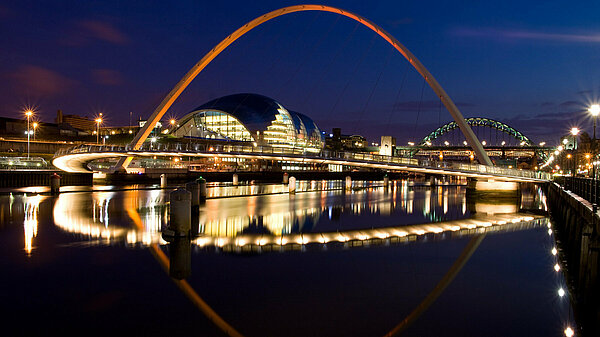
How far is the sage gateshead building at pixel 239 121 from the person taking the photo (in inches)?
3905

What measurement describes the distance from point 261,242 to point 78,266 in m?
6.24

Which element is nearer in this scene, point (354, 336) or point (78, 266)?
point (354, 336)

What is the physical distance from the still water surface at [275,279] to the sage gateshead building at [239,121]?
253 feet

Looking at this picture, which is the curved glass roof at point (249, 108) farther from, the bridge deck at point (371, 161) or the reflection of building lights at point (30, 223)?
the reflection of building lights at point (30, 223)

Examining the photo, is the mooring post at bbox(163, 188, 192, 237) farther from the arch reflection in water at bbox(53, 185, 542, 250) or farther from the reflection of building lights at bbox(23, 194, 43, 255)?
the reflection of building lights at bbox(23, 194, 43, 255)

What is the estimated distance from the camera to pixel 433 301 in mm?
10148

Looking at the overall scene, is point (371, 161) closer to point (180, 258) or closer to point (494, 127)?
point (180, 258)

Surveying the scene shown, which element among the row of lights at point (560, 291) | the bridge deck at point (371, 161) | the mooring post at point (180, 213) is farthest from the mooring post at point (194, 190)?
the row of lights at point (560, 291)

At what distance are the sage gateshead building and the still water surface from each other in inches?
3041

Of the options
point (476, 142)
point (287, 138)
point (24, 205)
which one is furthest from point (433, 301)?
point (287, 138)

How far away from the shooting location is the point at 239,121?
3900 inches

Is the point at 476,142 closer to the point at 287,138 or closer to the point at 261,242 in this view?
the point at 261,242

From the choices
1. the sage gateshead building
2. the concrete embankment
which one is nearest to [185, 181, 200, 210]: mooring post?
the concrete embankment

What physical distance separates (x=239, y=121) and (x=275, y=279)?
3507 inches
